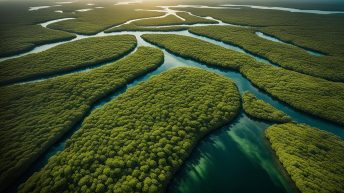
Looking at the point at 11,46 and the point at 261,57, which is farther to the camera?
the point at 11,46

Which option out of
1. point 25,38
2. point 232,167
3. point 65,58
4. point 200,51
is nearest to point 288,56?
point 200,51

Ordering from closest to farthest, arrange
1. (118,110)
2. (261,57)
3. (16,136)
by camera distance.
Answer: (16,136)
(118,110)
(261,57)

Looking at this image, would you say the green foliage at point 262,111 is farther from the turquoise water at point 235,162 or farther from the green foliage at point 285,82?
the green foliage at point 285,82

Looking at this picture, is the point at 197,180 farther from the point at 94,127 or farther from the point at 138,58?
the point at 138,58

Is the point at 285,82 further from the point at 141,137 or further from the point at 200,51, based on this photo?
the point at 141,137

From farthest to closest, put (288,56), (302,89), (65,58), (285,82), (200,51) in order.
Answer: (200,51) → (288,56) → (65,58) → (285,82) → (302,89)

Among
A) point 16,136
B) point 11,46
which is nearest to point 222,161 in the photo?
point 16,136
